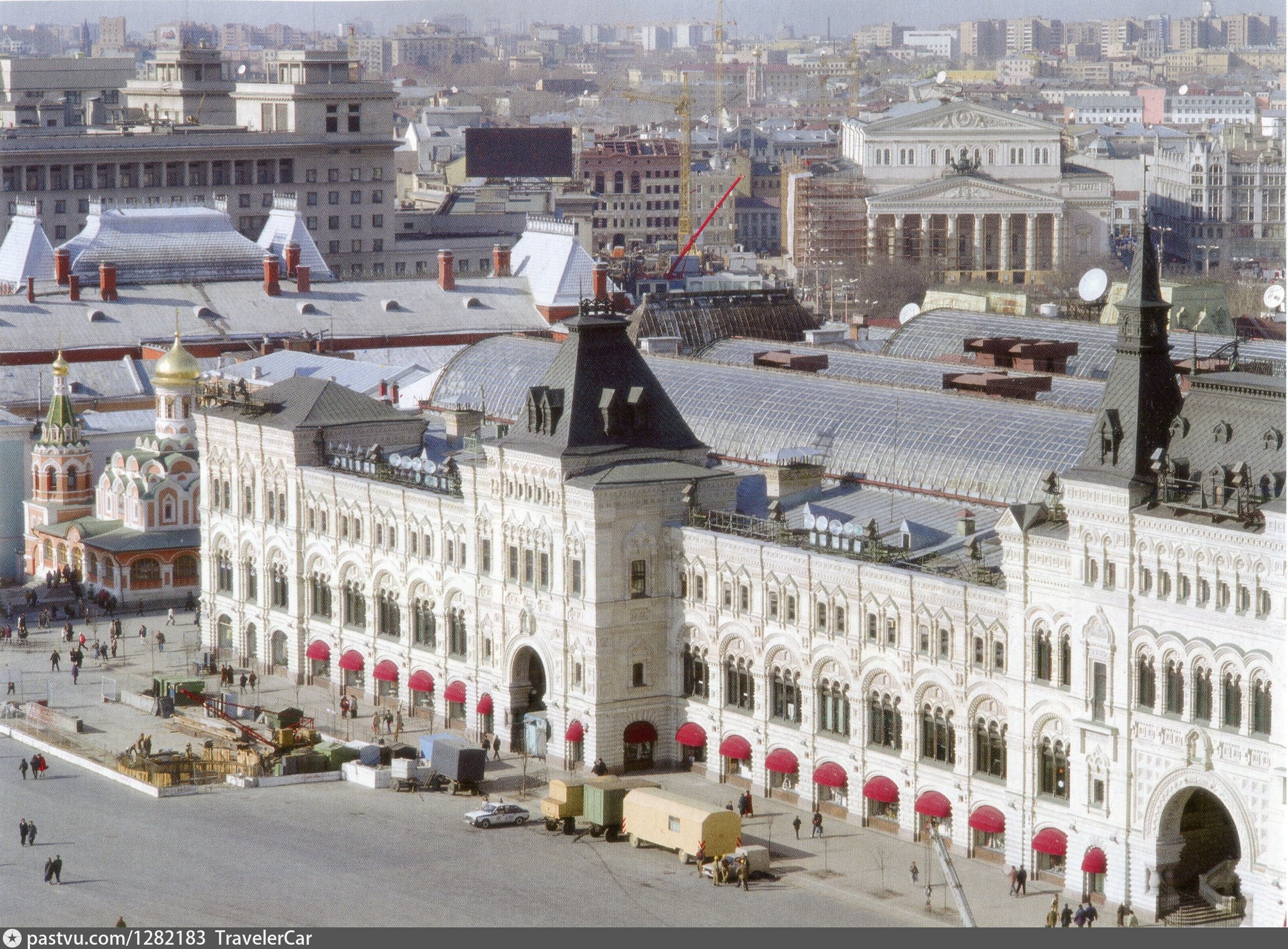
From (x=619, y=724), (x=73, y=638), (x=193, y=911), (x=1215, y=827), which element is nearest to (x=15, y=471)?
(x=73, y=638)

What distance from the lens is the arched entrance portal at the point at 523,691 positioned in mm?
129875

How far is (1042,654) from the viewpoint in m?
106

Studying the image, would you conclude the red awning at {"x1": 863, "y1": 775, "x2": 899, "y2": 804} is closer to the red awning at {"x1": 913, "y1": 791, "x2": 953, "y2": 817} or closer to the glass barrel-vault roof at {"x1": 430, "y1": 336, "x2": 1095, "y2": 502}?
the red awning at {"x1": 913, "y1": 791, "x2": 953, "y2": 817}

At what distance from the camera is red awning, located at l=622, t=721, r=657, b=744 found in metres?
125

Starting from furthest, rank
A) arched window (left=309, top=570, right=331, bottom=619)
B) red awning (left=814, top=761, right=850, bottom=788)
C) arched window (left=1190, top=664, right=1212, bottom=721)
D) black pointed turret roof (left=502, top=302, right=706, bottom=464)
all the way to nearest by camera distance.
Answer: arched window (left=309, top=570, right=331, bottom=619), black pointed turret roof (left=502, top=302, right=706, bottom=464), red awning (left=814, top=761, right=850, bottom=788), arched window (left=1190, top=664, right=1212, bottom=721)

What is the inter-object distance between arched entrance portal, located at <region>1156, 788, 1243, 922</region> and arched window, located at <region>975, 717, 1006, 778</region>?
9362 millimetres

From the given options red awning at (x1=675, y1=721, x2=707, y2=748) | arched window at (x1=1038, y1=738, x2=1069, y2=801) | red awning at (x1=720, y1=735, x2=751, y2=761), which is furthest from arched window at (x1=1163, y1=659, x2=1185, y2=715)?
red awning at (x1=675, y1=721, x2=707, y2=748)

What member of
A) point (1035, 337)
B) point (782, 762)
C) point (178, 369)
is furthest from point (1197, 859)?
point (178, 369)

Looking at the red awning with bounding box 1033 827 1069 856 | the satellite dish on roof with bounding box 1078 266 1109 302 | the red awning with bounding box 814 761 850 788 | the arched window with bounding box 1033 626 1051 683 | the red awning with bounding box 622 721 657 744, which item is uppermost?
the satellite dish on roof with bounding box 1078 266 1109 302

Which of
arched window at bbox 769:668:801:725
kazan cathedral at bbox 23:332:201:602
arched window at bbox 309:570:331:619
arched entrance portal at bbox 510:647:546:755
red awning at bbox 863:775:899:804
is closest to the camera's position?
red awning at bbox 863:775:899:804

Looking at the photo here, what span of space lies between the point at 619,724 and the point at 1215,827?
104 ft

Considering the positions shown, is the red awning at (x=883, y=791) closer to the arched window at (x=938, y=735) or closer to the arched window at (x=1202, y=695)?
the arched window at (x=938, y=735)

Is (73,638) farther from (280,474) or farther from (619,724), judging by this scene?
(619,724)

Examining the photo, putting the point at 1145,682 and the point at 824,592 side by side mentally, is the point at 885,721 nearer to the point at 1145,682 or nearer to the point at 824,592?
the point at 824,592
